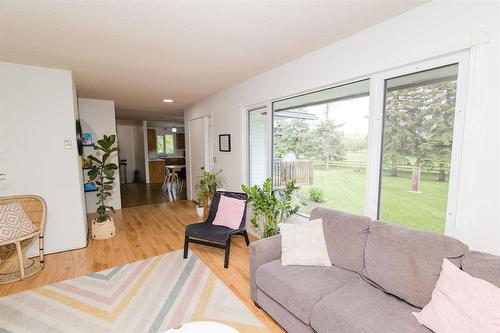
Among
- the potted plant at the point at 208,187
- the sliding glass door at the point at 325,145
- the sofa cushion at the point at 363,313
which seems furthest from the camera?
the potted plant at the point at 208,187

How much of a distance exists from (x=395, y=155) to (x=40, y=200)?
3.94 m

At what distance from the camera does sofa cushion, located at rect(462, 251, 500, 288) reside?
1.22 metres

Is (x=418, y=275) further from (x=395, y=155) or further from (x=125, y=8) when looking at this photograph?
(x=125, y=8)

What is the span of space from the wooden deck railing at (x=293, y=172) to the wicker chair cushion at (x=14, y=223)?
9.86ft

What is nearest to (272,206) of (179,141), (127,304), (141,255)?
(127,304)

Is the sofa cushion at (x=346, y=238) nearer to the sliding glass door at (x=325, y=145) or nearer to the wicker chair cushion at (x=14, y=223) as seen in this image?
the sliding glass door at (x=325, y=145)

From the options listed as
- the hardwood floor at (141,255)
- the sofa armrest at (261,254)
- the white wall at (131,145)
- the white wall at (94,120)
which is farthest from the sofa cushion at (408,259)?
the white wall at (131,145)

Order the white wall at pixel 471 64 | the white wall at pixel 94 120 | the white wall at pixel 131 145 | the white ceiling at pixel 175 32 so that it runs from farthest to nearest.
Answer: the white wall at pixel 131 145
the white wall at pixel 94 120
the white ceiling at pixel 175 32
the white wall at pixel 471 64

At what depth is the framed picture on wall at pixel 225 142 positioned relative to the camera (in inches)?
162

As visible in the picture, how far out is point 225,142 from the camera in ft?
13.9

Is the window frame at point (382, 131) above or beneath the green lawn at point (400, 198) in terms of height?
above

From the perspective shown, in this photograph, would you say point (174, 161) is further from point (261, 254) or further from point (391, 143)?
point (391, 143)

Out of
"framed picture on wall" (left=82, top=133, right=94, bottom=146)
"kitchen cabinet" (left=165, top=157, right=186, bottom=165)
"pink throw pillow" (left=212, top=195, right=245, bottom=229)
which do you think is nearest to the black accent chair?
"pink throw pillow" (left=212, top=195, right=245, bottom=229)

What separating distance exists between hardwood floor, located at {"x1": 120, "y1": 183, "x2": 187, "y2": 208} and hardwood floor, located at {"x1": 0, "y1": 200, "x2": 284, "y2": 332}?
4.33 feet
